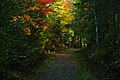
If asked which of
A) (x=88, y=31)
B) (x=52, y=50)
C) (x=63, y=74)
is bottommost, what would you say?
(x=52, y=50)

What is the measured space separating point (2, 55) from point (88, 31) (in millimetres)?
14084

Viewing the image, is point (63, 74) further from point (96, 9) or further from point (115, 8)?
point (96, 9)

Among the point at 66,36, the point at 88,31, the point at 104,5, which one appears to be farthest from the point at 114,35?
the point at 66,36

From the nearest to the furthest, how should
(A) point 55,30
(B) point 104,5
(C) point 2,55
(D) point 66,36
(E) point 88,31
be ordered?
(C) point 2,55, (B) point 104,5, (E) point 88,31, (A) point 55,30, (D) point 66,36

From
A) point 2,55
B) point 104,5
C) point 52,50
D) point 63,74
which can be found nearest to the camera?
point 2,55

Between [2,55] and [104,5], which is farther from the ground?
[104,5]

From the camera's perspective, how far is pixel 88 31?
85.8 ft

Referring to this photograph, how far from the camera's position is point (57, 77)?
17.3 metres

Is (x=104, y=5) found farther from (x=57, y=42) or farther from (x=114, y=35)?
(x=57, y=42)

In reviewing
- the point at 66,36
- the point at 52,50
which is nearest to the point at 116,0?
the point at 52,50

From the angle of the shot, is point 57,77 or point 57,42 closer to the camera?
point 57,77

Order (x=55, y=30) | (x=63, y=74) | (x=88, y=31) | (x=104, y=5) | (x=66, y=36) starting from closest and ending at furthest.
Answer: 1. (x=63, y=74)
2. (x=104, y=5)
3. (x=88, y=31)
4. (x=55, y=30)
5. (x=66, y=36)

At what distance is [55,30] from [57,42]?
9.05 feet

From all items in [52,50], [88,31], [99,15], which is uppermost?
[99,15]
